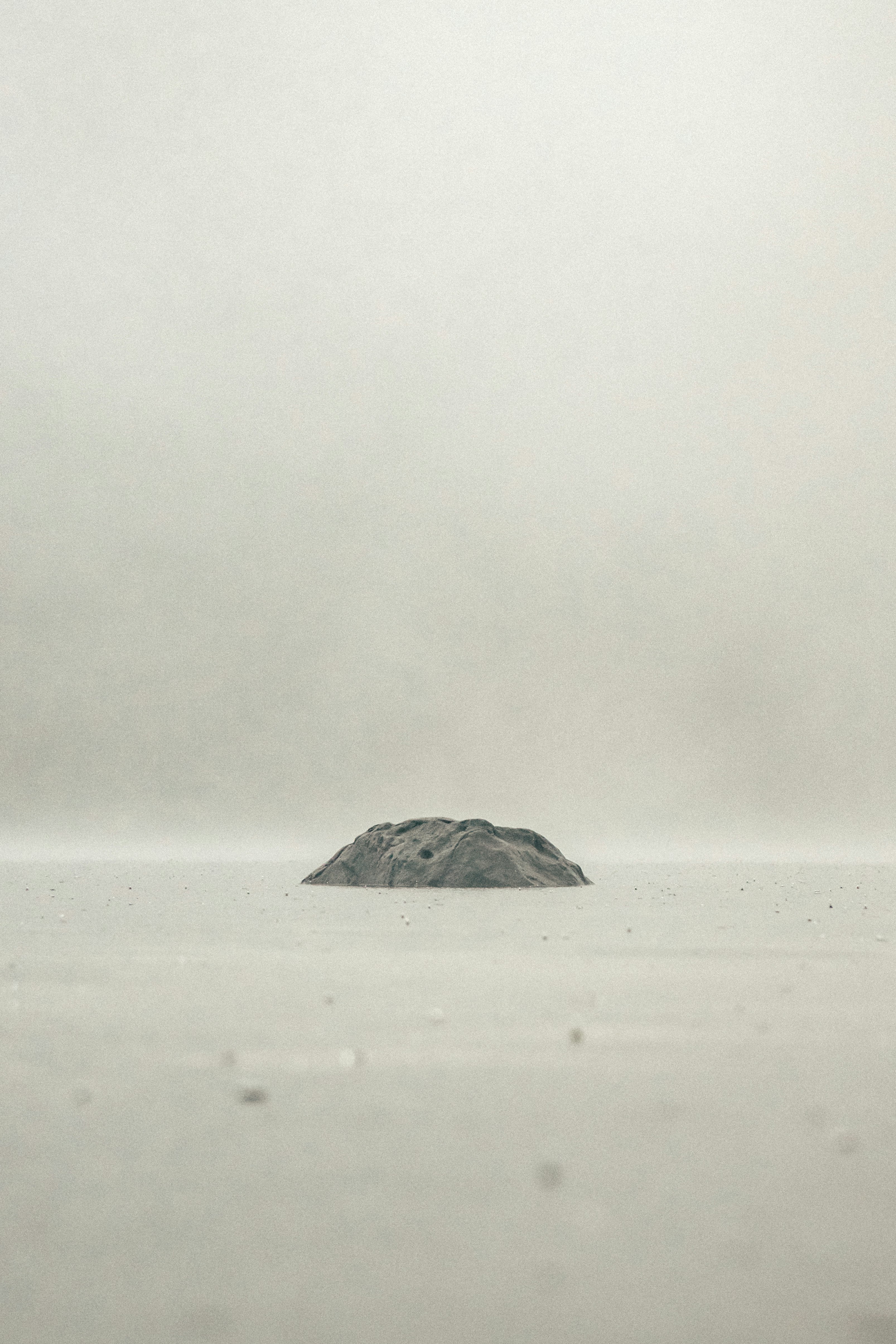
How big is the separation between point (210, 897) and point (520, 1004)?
3.76 metres

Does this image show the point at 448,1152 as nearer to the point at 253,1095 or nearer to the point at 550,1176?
the point at 550,1176

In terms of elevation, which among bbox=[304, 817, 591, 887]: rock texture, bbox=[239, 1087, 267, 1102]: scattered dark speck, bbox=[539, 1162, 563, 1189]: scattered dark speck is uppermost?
bbox=[304, 817, 591, 887]: rock texture

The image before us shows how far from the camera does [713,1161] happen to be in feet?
4.65

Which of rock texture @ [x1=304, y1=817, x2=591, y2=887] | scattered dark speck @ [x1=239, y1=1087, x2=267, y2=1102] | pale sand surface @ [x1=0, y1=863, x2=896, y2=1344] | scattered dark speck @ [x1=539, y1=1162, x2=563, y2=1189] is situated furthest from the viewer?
rock texture @ [x1=304, y1=817, x2=591, y2=887]

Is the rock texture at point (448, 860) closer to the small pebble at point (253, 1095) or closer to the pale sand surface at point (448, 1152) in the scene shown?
the pale sand surface at point (448, 1152)

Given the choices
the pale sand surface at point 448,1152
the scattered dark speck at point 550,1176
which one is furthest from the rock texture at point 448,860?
the scattered dark speck at point 550,1176

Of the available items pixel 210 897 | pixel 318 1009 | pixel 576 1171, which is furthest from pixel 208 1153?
pixel 210 897

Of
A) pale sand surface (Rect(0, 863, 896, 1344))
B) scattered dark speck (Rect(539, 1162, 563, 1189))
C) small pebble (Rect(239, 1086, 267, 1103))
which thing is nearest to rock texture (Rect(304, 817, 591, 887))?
pale sand surface (Rect(0, 863, 896, 1344))

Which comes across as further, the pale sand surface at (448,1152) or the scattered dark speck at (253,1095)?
the scattered dark speck at (253,1095)

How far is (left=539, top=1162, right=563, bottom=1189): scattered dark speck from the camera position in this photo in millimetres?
1320

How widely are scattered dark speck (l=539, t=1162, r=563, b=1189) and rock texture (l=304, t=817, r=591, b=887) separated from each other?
521 cm

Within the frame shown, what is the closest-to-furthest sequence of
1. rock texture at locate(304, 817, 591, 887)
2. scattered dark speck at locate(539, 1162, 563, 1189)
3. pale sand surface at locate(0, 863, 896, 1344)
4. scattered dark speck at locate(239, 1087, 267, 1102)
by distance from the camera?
pale sand surface at locate(0, 863, 896, 1344)
scattered dark speck at locate(539, 1162, 563, 1189)
scattered dark speck at locate(239, 1087, 267, 1102)
rock texture at locate(304, 817, 591, 887)

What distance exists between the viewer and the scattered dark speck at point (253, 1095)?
5.43ft

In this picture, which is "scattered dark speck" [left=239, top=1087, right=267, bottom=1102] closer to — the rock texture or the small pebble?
the small pebble
